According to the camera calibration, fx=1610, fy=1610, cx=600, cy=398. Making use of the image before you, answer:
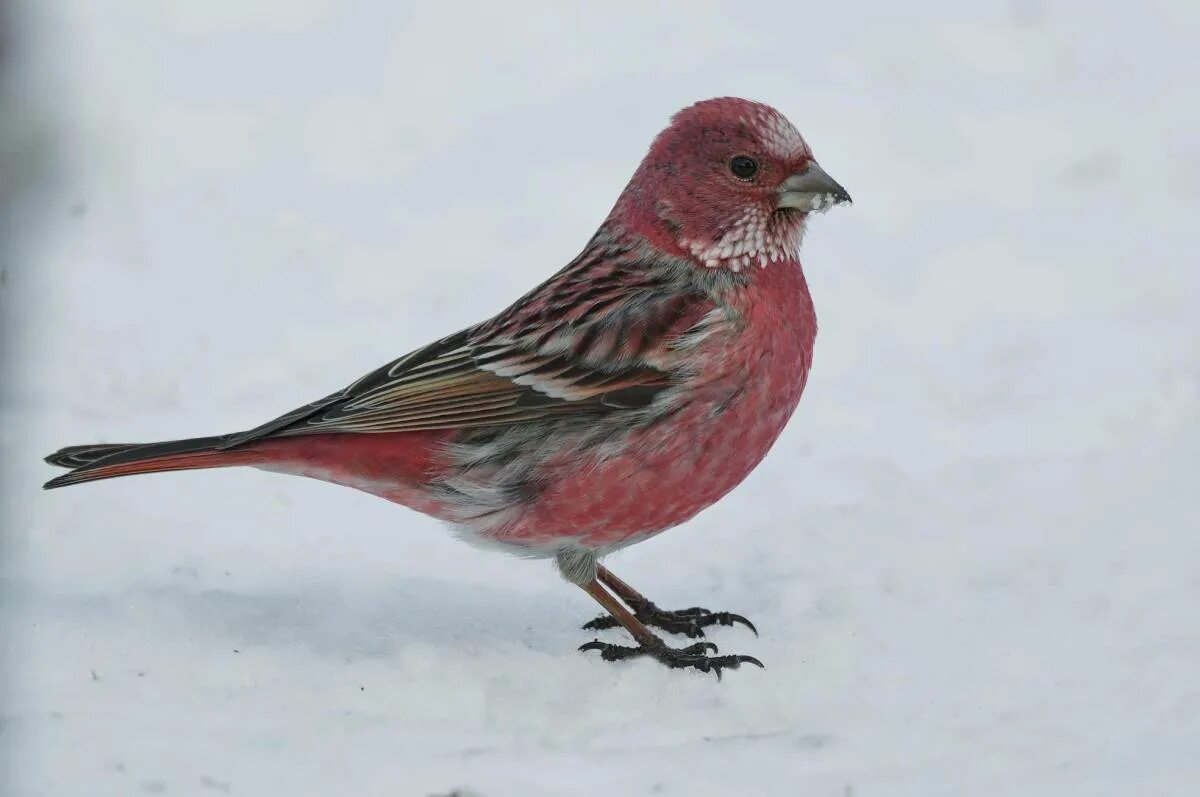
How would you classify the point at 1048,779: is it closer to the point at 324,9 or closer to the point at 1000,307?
the point at 1000,307

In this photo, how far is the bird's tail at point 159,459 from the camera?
507 cm

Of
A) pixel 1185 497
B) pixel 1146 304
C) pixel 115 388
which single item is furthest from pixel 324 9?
pixel 1185 497

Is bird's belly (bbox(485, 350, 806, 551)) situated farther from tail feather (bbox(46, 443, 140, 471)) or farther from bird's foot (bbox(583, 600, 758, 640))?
tail feather (bbox(46, 443, 140, 471))

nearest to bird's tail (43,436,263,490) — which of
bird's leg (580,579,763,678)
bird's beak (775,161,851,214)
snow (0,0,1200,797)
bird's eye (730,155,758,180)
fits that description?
snow (0,0,1200,797)

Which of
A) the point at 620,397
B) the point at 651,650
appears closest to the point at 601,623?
the point at 651,650

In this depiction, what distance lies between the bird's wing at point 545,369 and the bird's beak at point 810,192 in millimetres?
435

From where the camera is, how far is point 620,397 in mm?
4941

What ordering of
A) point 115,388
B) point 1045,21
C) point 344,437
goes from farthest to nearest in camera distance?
point 1045,21
point 115,388
point 344,437

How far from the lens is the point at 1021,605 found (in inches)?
215

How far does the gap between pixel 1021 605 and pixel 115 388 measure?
4.02 meters

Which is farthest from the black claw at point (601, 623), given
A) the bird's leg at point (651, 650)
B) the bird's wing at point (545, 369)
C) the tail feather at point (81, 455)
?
the tail feather at point (81, 455)

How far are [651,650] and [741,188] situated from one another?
1515 mm

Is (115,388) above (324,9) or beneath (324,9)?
beneath

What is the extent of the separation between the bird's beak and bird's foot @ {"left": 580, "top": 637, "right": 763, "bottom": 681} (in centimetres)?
145
